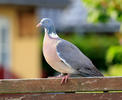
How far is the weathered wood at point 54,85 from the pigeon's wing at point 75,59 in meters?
0.57

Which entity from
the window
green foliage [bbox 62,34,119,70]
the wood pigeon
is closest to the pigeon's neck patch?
the wood pigeon

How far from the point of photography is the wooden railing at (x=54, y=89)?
5.46m

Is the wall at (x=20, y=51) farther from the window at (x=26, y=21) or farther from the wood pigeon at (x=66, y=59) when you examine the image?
the wood pigeon at (x=66, y=59)

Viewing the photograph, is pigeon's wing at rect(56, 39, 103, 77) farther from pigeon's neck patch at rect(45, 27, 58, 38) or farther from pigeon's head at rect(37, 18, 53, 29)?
pigeon's head at rect(37, 18, 53, 29)

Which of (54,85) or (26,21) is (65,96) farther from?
(26,21)

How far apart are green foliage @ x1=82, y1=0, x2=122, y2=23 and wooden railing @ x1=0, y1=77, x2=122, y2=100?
327 centimetres

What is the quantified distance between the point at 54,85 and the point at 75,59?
71 cm

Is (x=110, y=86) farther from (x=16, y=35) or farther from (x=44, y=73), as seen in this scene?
(x=44, y=73)

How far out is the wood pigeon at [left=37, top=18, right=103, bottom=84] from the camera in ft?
20.0

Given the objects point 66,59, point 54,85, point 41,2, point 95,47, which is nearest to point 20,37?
point 41,2

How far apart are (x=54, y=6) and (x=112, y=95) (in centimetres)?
1071

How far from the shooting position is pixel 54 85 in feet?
18.1

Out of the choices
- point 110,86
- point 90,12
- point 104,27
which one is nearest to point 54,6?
point 90,12

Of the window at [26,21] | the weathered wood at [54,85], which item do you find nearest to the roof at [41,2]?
the window at [26,21]
